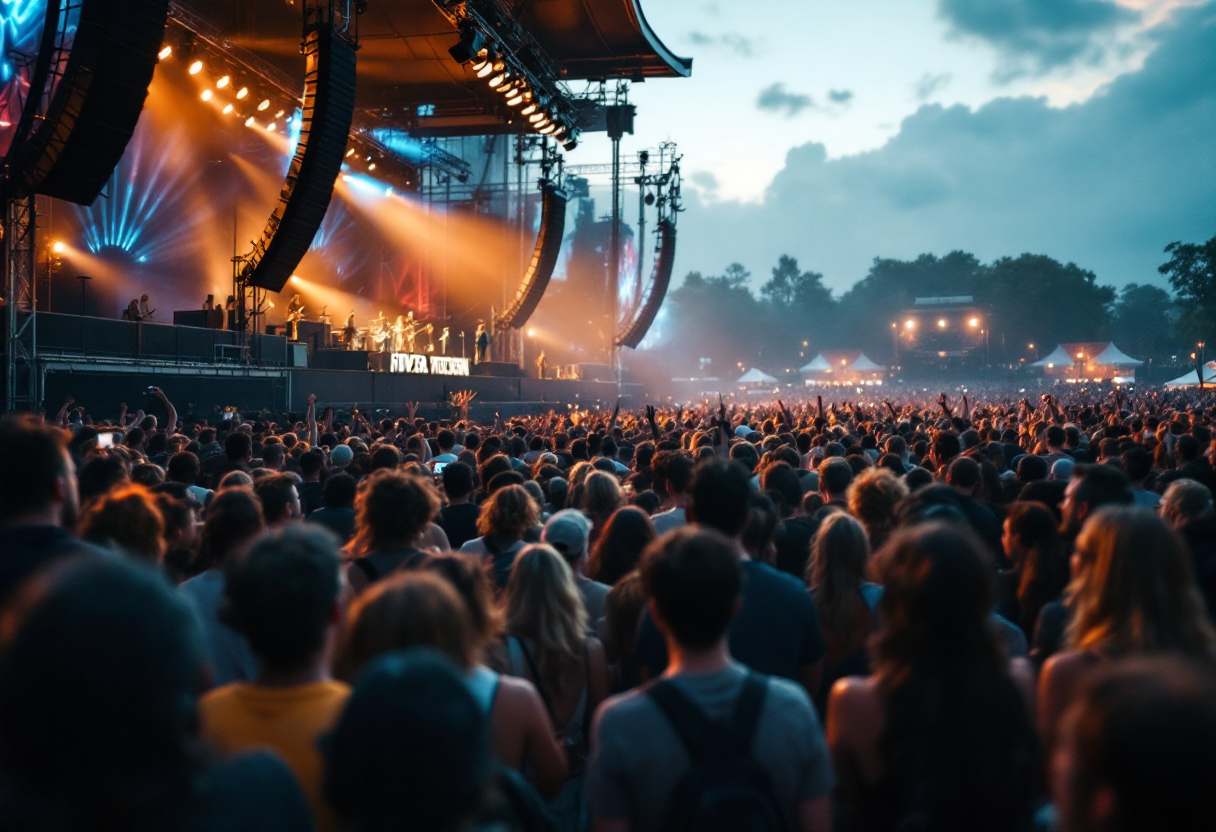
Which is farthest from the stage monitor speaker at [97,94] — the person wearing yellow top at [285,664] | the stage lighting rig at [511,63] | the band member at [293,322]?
the person wearing yellow top at [285,664]

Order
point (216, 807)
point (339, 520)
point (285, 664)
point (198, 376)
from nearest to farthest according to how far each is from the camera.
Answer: point (216, 807) → point (285, 664) → point (339, 520) → point (198, 376)

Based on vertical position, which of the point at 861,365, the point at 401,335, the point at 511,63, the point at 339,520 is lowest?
the point at 339,520

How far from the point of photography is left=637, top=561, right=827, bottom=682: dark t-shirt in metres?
2.91

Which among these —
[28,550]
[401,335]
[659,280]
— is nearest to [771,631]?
[28,550]

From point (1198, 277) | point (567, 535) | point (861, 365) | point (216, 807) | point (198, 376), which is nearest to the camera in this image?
point (216, 807)

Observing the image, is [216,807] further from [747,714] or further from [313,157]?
[313,157]

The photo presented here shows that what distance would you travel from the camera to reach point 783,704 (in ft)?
6.56

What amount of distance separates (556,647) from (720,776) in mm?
1156

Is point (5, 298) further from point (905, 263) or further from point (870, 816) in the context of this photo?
point (905, 263)

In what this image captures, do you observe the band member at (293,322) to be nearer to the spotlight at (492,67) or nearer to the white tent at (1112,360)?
the spotlight at (492,67)

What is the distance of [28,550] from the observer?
110 inches

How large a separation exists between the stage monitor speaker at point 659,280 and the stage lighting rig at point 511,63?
24.6ft

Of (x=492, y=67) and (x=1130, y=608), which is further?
(x=492, y=67)

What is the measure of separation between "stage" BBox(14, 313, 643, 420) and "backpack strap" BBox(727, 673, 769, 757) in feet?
46.1
